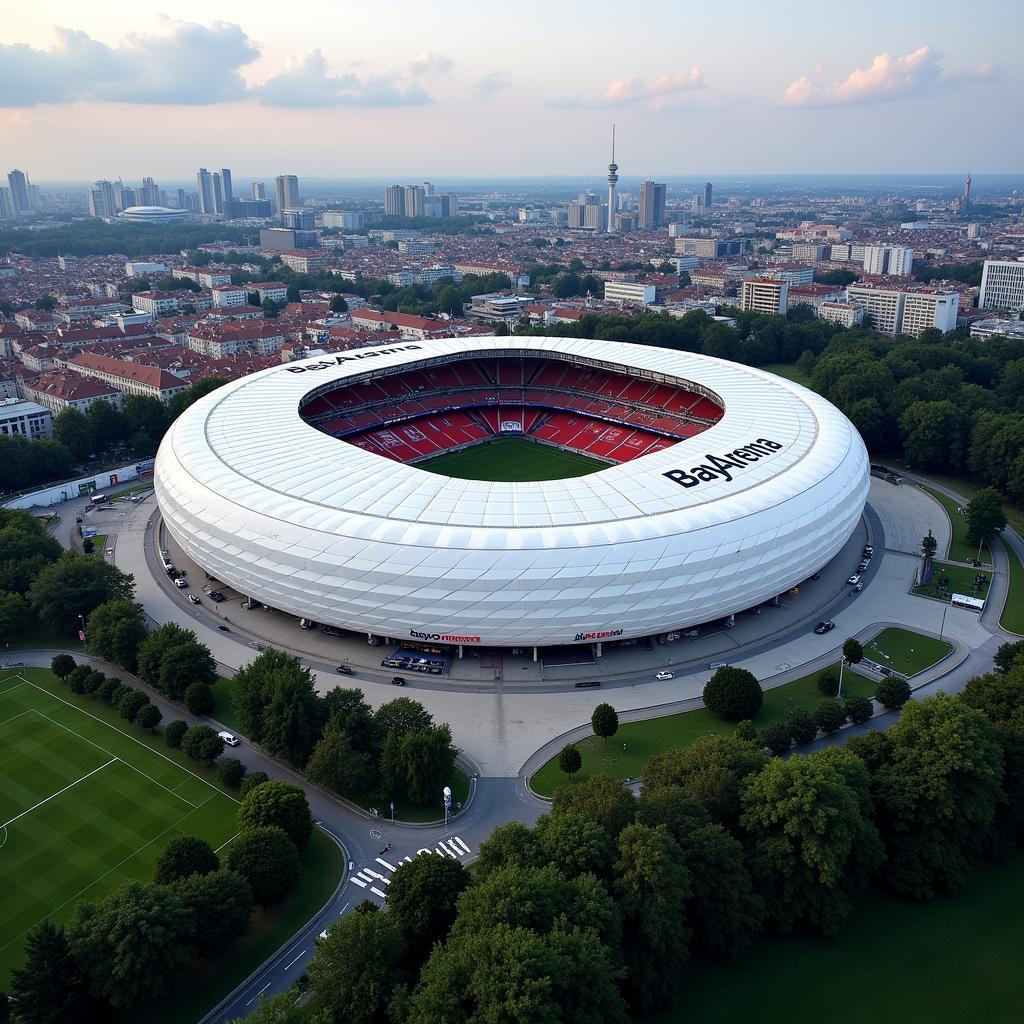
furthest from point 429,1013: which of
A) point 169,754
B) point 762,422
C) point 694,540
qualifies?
point 762,422

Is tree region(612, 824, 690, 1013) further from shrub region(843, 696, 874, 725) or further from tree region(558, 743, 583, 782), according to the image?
shrub region(843, 696, 874, 725)

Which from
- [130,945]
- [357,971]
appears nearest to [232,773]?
[130,945]

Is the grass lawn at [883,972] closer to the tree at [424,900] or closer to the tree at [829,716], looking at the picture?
the tree at [424,900]

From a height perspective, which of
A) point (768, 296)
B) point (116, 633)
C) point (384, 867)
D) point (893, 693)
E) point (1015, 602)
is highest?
point (768, 296)

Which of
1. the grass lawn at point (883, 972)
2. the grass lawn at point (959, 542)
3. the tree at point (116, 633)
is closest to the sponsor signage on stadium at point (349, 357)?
the tree at point (116, 633)

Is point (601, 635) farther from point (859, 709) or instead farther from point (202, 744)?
point (202, 744)

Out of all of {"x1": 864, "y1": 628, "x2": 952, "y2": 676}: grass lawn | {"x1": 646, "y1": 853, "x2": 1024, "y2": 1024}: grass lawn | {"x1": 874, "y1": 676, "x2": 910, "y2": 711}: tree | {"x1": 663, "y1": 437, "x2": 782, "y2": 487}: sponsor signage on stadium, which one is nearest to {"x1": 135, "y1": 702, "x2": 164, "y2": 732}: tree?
{"x1": 646, "y1": 853, "x2": 1024, "y2": 1024}: grass lawn
